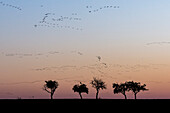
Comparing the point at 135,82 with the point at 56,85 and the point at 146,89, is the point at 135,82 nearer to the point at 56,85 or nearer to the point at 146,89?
the point at 146,89

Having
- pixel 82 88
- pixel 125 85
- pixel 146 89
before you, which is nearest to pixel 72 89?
pixel 82 88

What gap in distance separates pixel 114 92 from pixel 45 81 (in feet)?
134
